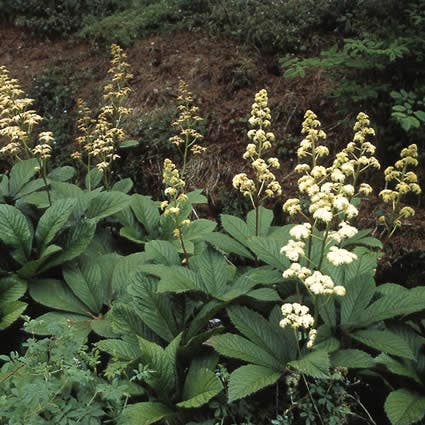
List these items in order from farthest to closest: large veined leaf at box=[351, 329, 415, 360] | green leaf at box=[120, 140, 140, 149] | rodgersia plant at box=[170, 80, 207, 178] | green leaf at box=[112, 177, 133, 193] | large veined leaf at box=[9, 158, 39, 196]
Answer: green leaf at box=[120, 140, 140, 149] < green leaf at box=[112, 177, 133, 193] < rodgersia plant at box=[170, 80, 207, 178] < large veined leaf at box=[9, 158, 39, 196] < large veined leaf at box=[351, 329, 415, 360]

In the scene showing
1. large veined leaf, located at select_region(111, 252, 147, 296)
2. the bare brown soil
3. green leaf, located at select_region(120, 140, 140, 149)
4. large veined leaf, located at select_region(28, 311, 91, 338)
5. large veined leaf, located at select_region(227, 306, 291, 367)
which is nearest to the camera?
large veined leaf, located at select_region(227, 306, 291, 367)

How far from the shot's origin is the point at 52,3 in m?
8.44

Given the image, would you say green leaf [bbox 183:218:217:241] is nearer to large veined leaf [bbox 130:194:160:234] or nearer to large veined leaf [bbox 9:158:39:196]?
large veined leaf [bbox 130:194:160:234]

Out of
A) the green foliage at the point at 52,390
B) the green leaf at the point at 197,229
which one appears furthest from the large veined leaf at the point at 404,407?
the green leaf at the point at 197,229

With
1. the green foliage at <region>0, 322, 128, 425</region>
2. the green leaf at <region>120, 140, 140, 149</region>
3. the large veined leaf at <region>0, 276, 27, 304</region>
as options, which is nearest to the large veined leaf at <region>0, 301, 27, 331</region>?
the large veined leaf at <region>0, 276, 27, 304</region>

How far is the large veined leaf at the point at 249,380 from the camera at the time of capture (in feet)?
8.43

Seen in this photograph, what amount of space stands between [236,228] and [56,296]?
140cm

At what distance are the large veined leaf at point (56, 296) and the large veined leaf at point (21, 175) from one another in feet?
4.14

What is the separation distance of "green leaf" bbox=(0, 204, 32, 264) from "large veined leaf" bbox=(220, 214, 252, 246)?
4.82 ft

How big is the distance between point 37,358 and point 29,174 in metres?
2.59

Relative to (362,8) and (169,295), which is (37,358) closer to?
(169,295)

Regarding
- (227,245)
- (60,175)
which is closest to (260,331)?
(227,245)

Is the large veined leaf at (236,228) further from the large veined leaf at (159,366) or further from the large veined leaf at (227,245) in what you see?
the large veined leaf at (159,366)

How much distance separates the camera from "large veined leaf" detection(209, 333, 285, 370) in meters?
2.83
